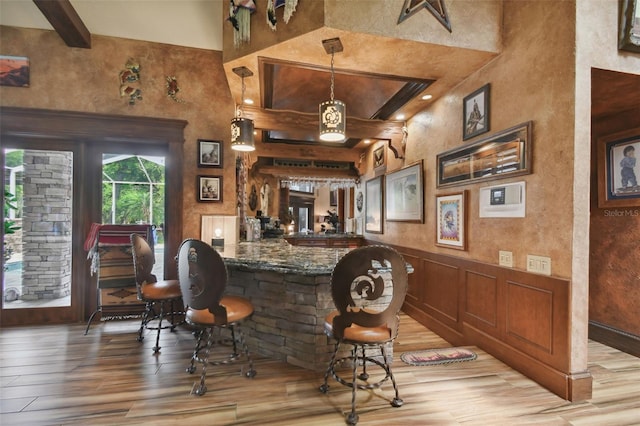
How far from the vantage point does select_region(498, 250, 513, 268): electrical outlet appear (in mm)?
2345

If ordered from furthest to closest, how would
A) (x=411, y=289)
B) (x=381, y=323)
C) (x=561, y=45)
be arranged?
(x=411, y=289)
(x=561, y=45)
(x=381, y=323)

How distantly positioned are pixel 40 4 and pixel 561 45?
4.29 meters

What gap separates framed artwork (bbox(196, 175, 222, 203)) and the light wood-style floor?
1631mm

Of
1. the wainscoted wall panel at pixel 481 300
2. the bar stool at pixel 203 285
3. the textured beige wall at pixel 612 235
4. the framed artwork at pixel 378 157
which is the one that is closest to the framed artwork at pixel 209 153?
the bar stool at pixel 203 285

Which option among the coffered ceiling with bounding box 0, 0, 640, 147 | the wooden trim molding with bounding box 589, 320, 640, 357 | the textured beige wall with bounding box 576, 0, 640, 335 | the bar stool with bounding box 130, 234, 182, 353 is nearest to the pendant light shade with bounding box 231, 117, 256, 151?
the coffered ceiling with bounding box 0, 0, 640, 147

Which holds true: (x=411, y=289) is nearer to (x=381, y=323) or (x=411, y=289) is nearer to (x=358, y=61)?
(x=381, y=323)

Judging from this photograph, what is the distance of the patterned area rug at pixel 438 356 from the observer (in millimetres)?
2410

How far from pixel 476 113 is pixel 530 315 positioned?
72.0 inches

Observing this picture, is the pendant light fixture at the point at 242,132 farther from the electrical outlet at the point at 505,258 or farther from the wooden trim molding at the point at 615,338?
the wooden trim molding at the point at 615,338

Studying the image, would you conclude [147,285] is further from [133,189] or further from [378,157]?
[378,157]

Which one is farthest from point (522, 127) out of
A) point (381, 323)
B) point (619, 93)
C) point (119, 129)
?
point (119, 129)

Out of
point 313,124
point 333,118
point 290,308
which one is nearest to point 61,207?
point 290,308

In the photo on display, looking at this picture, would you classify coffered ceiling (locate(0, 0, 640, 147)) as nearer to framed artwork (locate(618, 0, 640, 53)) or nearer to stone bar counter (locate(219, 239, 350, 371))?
framed artwork (locate(618, 0, 640, 53))

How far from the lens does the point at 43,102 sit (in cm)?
306
